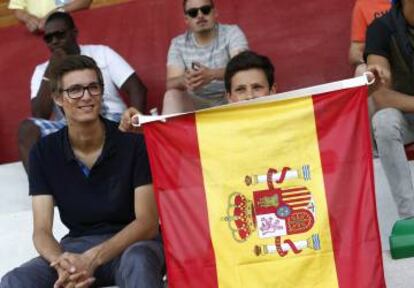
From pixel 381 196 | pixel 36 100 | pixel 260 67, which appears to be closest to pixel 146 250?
pixel 260 67

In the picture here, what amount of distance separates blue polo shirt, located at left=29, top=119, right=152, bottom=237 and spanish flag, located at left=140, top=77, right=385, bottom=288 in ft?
1.01

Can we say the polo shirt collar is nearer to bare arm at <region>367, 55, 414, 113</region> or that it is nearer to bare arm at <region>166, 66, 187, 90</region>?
bare arm at <region>367, 55, 414, 113</region>

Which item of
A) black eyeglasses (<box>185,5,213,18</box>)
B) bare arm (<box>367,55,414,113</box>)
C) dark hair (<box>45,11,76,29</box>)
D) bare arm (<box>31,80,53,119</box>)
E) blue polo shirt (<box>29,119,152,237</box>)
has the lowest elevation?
blue polo shirt (<box>29,119,152,237</box>)

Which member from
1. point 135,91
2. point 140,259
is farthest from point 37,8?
point 140,259

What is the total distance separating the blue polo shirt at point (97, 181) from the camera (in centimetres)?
402

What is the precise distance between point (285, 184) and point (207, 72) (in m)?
1.85

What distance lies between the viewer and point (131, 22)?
6730 mm

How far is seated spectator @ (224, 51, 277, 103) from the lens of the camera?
4.21 metres

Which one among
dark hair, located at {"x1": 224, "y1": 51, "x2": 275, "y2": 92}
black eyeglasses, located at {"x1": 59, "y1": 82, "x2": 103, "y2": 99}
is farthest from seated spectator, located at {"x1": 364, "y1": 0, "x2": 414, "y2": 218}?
black eyeglasses, located at {"x1": 59, "y1": 82, "x2": 103, "y2": 99}

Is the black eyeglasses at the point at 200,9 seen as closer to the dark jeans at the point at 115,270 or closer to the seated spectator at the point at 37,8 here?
the seated spectator at the point at 37,8

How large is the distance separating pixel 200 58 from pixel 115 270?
2156mm

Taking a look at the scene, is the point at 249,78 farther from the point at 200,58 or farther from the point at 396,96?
the point at 200,58

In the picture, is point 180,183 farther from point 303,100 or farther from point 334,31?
point 334,31

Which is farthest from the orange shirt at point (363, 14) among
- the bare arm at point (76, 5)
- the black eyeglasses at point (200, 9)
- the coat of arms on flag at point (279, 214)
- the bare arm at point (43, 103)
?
the coat of arms on flag at point (279, 214)
